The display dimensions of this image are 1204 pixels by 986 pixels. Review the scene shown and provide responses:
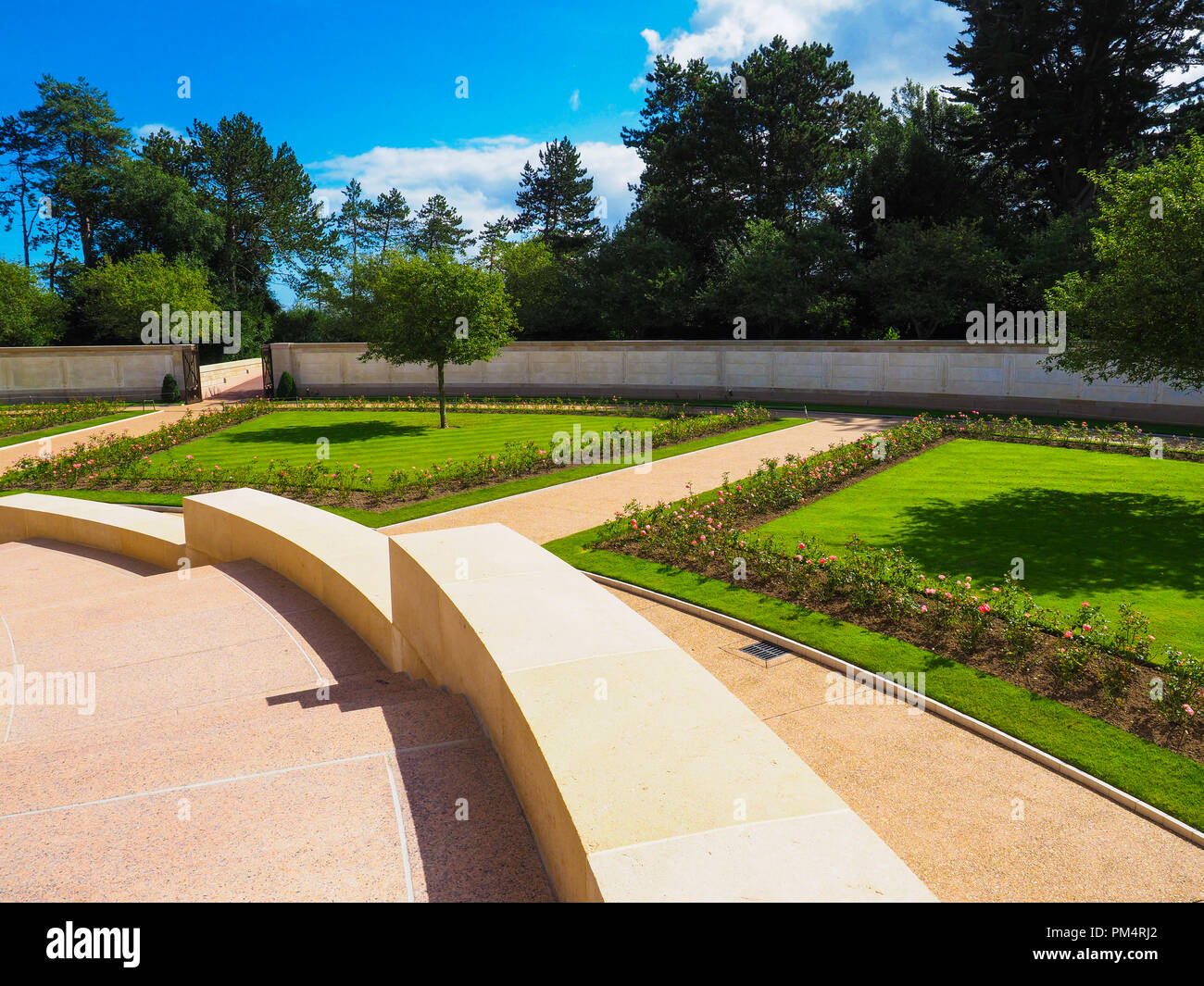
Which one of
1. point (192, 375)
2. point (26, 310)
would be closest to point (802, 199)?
point (192, 375)

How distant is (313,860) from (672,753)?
4.98ft

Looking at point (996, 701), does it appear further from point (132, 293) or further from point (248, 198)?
point (248, 198)

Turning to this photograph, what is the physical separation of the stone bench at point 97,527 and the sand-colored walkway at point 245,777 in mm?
4103

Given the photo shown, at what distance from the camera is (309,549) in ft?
27.7

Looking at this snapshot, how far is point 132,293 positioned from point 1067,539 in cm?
4999

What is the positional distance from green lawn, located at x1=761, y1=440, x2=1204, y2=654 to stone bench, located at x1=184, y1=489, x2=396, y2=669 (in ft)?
21.3

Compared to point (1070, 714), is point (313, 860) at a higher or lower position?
higher

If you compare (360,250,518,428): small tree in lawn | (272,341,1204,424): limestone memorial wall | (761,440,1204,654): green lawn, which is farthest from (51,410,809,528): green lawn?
(272,341,1204,424): limestone memorial wall

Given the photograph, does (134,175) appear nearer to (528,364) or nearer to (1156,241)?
(528,364)

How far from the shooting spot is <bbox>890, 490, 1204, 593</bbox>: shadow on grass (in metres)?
10.1

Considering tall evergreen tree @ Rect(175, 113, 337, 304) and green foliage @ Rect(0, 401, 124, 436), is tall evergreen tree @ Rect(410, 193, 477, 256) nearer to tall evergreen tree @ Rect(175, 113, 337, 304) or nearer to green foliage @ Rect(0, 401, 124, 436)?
tall evergreen tree @ Rect(175, 113, 337, 304)

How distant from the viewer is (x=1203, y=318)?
11766 millimetres
